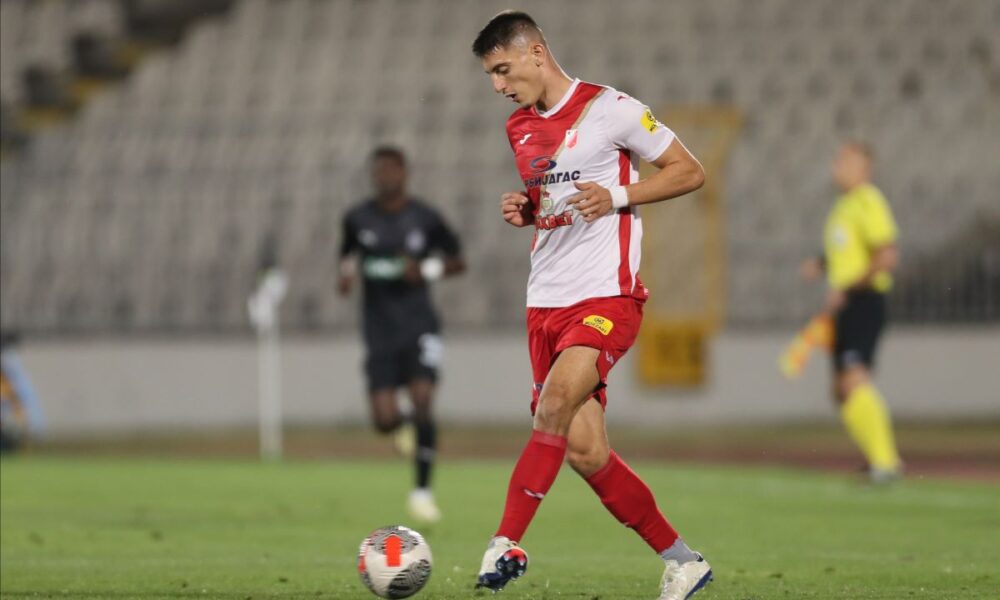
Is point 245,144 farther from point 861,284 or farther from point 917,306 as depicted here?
point 861,284

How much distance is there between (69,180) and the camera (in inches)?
858

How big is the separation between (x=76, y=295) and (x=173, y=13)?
637 centimetres

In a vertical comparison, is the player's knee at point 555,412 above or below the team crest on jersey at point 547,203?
below

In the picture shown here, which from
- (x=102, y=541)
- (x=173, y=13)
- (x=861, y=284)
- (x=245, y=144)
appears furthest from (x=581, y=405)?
(x=173, y=13)

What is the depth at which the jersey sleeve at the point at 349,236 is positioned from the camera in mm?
12227

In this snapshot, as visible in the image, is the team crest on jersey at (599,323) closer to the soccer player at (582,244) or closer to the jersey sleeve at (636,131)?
the soccer player at (582,244)

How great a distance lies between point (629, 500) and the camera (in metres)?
6.69

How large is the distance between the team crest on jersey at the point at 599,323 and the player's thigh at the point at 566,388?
103 millimetres

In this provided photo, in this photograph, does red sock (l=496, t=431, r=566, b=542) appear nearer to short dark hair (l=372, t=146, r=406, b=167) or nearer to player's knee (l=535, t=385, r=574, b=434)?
player's knee (l=535, t=385, r=574, b=434)

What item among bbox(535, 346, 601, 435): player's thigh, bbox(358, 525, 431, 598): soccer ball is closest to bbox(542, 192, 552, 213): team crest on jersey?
bbox(535, 346, 601, 435): player's thigh

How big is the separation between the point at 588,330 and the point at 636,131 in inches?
30.4

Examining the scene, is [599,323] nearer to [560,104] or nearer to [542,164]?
[542,164]

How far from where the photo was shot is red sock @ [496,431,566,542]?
6473 millimetres

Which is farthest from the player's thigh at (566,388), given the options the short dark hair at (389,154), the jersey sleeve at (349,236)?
the jersey sleeve at (349,236)
